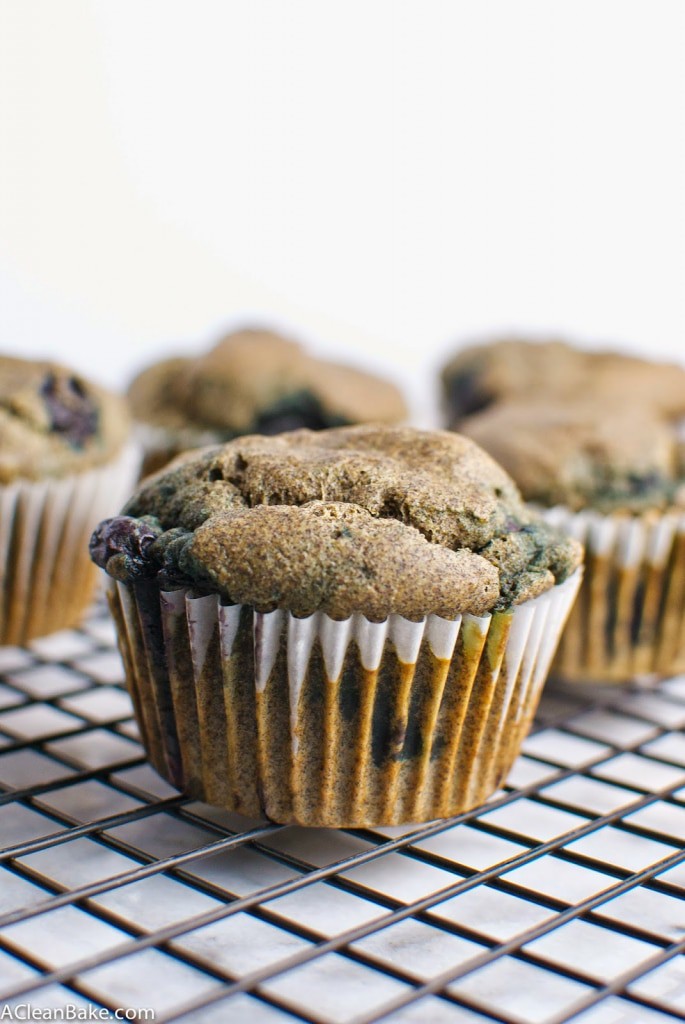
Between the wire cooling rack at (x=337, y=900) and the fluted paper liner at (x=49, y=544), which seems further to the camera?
the fluted paper liner at (x=49, y=544)

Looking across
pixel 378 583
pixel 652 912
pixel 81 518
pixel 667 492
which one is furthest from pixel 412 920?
pixel 81 518

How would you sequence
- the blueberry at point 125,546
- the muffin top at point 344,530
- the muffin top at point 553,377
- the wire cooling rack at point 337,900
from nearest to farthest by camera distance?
the wire cooling rack at point 337,900 < the muffin top at point 344,530 < the blueberry at point 125,546 < the muffin top at point 553,377

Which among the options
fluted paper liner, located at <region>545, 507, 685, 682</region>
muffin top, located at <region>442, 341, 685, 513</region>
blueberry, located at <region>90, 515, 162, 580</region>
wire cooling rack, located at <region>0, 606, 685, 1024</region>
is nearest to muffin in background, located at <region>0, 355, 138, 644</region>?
wire cooling rack, located at <region>0, 606, 685, 1024</region>

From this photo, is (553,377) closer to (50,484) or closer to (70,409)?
(70,409)

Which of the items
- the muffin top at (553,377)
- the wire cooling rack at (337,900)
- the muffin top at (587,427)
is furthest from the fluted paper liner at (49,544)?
the muffin top at (553,377)

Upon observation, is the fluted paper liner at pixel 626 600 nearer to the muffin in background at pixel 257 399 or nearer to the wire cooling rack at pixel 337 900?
the wire cooling rack at pixel 337 900

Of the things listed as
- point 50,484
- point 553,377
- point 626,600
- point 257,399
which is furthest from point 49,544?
point 553,377

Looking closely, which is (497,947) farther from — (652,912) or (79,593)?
(79,593)

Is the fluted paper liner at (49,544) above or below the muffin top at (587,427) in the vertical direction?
below
